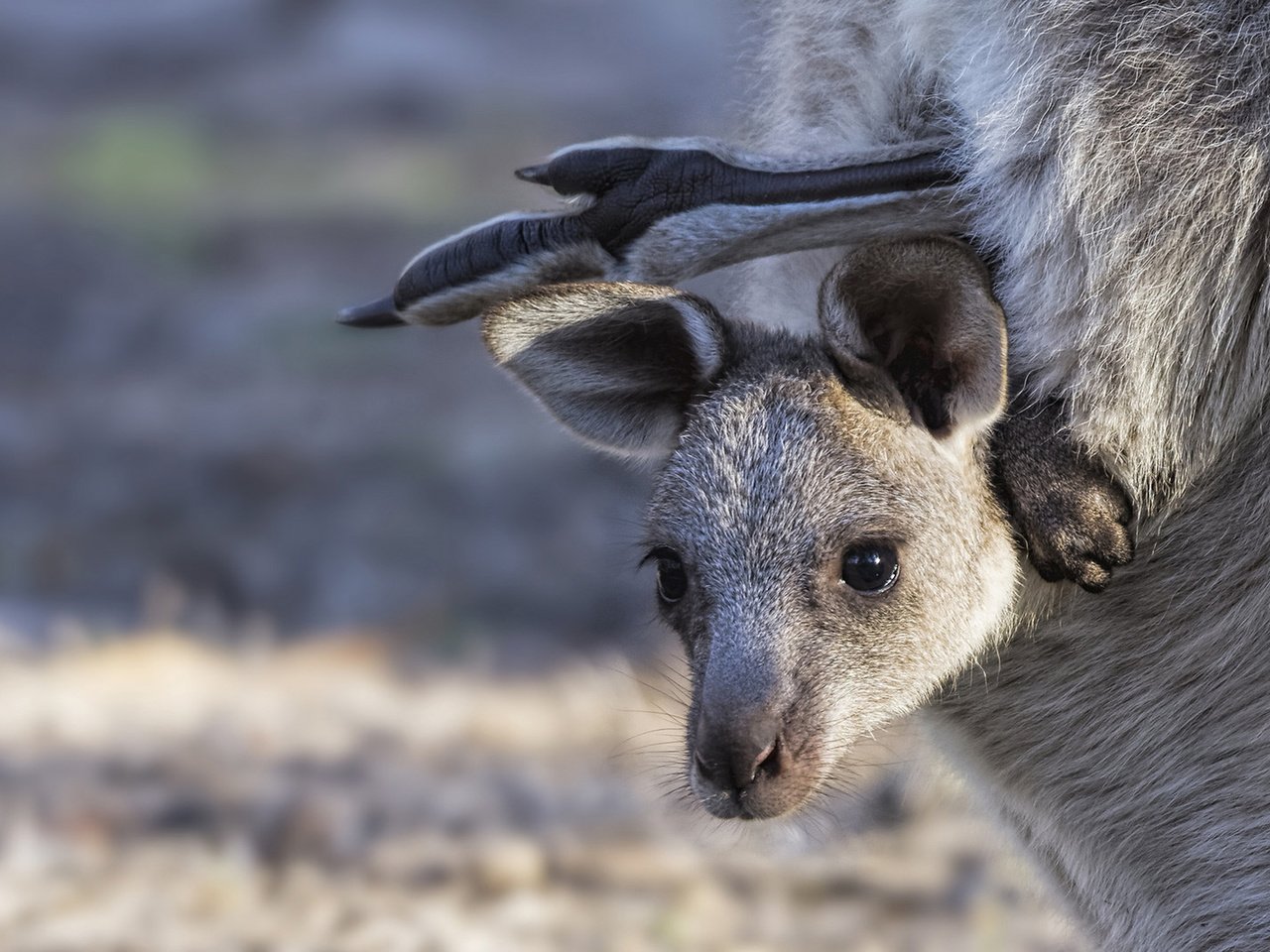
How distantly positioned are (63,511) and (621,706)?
12.1 ft

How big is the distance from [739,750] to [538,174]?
2.67ft

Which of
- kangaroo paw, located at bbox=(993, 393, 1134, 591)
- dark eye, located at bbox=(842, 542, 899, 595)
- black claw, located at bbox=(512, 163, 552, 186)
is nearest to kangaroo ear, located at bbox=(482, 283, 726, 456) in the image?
black claw, located at bbox=(512, 163, 552, 186)

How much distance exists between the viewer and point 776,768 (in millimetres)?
2201

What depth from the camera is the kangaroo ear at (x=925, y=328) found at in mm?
2123

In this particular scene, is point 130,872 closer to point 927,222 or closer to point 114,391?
point 927,222

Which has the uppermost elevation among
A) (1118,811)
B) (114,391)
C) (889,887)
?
(1118,811)

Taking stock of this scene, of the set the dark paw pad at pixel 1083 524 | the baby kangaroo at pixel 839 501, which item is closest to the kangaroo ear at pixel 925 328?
the baby kangaroo at pixel 839 501

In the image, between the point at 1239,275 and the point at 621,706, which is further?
the point at 621,706

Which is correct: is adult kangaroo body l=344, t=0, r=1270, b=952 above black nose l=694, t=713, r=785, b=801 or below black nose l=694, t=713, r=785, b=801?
above

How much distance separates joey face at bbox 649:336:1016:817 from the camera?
7.27ft

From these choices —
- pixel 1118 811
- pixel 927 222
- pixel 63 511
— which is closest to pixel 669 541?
pixel 927 222

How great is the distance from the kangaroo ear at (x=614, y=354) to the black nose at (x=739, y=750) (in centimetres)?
51

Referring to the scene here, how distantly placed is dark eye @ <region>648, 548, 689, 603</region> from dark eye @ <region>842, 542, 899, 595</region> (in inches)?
9.9

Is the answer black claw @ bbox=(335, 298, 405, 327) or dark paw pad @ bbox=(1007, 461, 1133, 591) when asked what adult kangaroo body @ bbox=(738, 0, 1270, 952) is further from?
black claw @ bbox=(335, 298, 405, 327)
